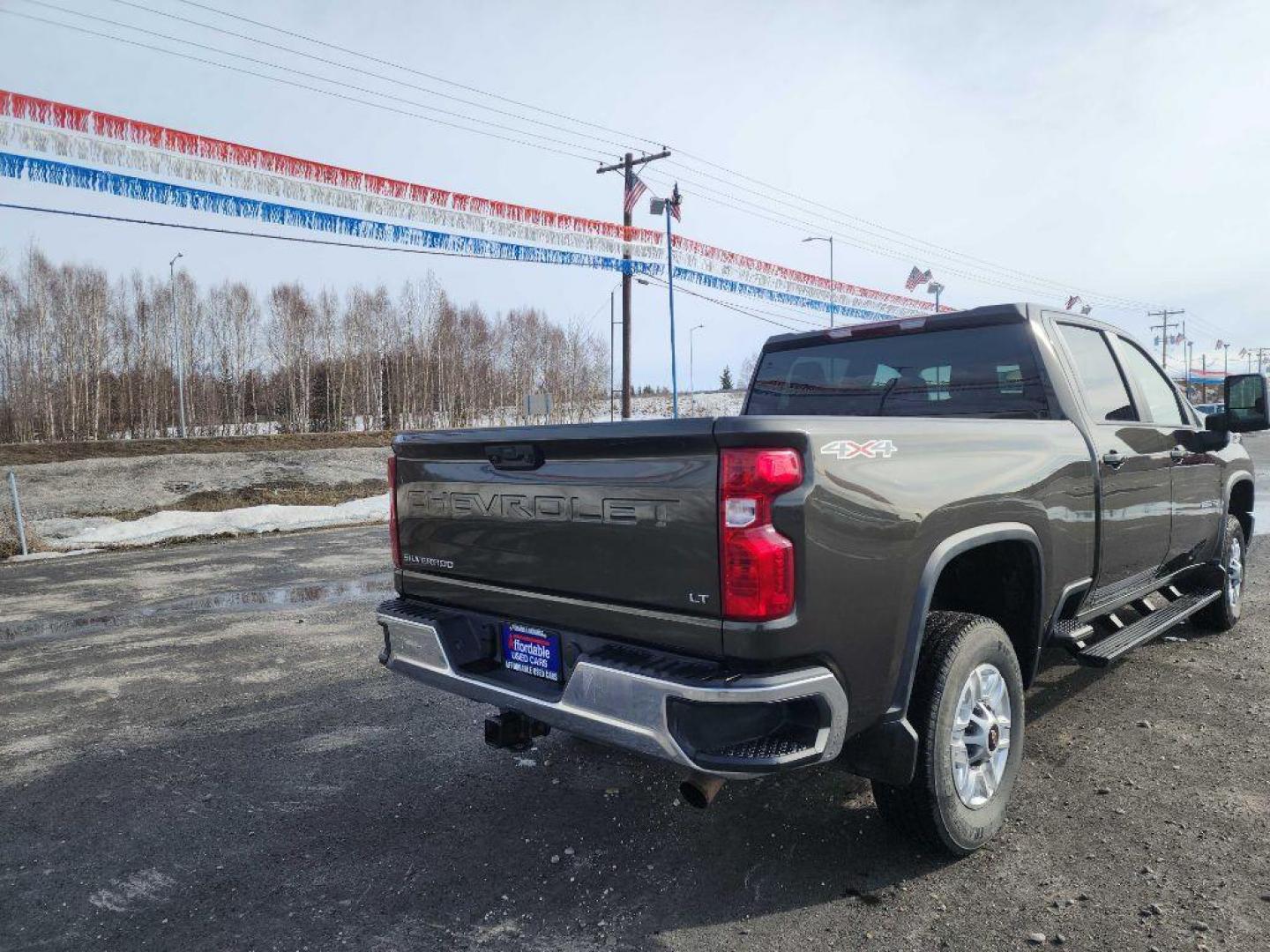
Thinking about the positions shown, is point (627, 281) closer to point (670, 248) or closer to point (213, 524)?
point (670, 248)

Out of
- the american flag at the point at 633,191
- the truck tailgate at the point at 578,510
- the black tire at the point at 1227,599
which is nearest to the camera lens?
the truck tailgate at the point at 578,510

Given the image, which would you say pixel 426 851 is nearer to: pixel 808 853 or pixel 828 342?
pixel 808 853

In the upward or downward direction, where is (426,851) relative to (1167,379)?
downward

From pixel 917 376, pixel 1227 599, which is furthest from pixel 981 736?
pixel 1227 599

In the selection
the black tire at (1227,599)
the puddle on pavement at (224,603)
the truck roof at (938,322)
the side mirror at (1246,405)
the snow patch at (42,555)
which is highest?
the truck roof at (938,322)

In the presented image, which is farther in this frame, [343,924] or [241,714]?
[241,714]

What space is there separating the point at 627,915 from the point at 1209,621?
4997 mm

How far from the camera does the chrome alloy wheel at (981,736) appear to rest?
2785 mm

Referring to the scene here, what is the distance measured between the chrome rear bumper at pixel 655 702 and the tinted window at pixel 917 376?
190cm

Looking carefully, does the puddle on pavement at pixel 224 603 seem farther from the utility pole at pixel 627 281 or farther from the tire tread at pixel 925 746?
the utility pole at pixel 627 281

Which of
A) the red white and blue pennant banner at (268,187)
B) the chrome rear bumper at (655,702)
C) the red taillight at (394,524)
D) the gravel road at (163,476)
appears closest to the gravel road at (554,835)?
the chrome rear bumper at (655,702)

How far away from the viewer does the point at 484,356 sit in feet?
169

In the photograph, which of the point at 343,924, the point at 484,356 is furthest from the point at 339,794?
the point at 484,356

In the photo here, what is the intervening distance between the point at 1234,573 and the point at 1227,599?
27 centimetres
